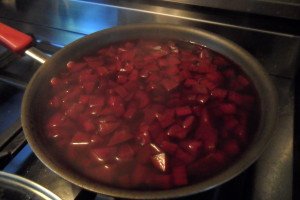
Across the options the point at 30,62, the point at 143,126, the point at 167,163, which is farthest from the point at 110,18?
the point at 167,163

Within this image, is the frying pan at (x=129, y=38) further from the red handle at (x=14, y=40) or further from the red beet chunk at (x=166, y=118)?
the red beet chunk at (x=166, y=118)

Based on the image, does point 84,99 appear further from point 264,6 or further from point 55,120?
point 264,6

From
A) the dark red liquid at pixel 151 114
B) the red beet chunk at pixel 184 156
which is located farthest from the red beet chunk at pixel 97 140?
the red beet chunk at pixel 184 156

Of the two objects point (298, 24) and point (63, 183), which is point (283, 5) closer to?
point (298, 24)

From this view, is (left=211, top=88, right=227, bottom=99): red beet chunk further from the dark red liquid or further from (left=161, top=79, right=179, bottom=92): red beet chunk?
(left=161, top=79, right=179, bottom=92): red beet chunk

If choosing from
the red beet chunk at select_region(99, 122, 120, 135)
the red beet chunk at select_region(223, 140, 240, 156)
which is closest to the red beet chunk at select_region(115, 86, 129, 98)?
the red beet chunk at select_region(99, 122, 120, 135)

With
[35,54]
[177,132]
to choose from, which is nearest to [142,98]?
[177,132]
